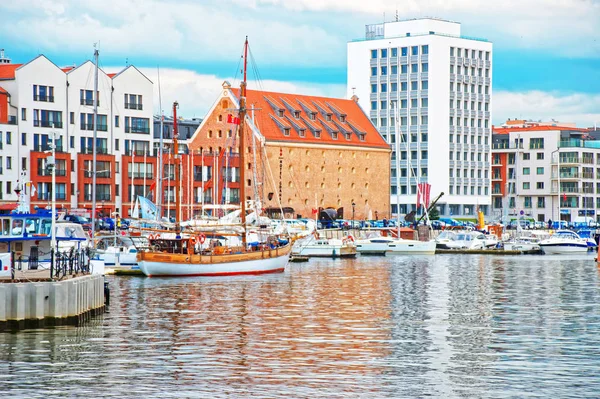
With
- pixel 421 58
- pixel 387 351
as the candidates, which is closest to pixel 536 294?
pixel 387 351

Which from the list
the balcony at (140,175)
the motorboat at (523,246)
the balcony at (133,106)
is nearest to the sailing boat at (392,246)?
the motorboat at (523,246)

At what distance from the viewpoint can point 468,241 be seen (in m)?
136

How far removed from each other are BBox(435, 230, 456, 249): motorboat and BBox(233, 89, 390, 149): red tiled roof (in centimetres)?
2648

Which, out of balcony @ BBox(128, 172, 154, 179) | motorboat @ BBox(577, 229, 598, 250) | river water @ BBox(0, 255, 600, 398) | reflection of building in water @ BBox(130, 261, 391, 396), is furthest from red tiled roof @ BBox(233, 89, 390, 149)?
river water @ BBox(0, 255, 600, 398)

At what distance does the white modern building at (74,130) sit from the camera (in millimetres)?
132375

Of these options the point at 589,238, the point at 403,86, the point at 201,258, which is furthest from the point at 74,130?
the point at 403,86

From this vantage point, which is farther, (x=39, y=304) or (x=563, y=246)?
(x=563, y=246)

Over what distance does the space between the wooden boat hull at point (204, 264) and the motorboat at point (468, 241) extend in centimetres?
5293

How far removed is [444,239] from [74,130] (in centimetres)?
4478

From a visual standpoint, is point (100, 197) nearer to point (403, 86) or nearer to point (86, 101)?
point (86, 101)

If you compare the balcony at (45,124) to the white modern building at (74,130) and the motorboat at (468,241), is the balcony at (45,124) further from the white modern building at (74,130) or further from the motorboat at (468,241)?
the motorboat at (468,241)

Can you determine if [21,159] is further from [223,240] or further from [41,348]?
[41,348]

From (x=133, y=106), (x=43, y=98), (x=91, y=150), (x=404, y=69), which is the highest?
(x=404, y=69)

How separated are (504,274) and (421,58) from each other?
10938cm
